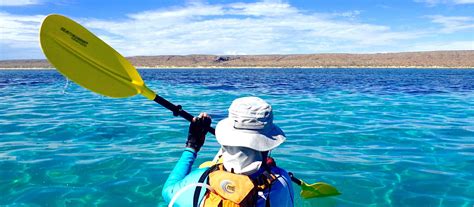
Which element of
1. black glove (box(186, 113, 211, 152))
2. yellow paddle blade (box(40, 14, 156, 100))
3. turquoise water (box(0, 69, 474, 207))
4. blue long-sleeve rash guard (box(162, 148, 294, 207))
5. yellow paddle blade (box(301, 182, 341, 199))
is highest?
yellow paddle blade (box(40, 14, 156, 100))

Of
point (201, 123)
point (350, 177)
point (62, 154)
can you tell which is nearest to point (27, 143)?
point (62, 154)

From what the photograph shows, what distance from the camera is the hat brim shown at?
277 cm

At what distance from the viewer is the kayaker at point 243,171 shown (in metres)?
2.78

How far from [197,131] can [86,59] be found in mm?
1931

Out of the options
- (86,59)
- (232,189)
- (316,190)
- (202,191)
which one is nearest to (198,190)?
(202,191)

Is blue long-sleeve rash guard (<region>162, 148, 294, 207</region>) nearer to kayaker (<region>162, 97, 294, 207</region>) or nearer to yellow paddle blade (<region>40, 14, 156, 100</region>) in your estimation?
kayaker (<region>162, 97, 294, 207</region>)

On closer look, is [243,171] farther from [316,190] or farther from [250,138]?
[316,190]

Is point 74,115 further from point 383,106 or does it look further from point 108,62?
point 383,106

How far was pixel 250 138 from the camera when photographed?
9.12 feet

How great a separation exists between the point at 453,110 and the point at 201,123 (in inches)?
620

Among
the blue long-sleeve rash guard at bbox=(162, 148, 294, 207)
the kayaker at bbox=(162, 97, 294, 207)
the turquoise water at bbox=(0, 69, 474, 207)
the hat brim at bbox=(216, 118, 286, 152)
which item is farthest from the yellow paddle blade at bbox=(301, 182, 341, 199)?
the hat brim at bbox=(216, 118, 286, 152)

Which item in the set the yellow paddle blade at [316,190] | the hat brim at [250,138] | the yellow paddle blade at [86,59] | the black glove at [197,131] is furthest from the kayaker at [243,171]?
the yellow paddle blade at [316,190]

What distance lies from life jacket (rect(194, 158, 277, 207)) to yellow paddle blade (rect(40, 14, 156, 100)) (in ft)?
6.94

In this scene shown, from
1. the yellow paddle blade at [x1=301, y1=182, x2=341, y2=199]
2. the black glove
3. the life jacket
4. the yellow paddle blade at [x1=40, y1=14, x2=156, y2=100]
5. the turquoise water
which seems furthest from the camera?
the turquoise water
